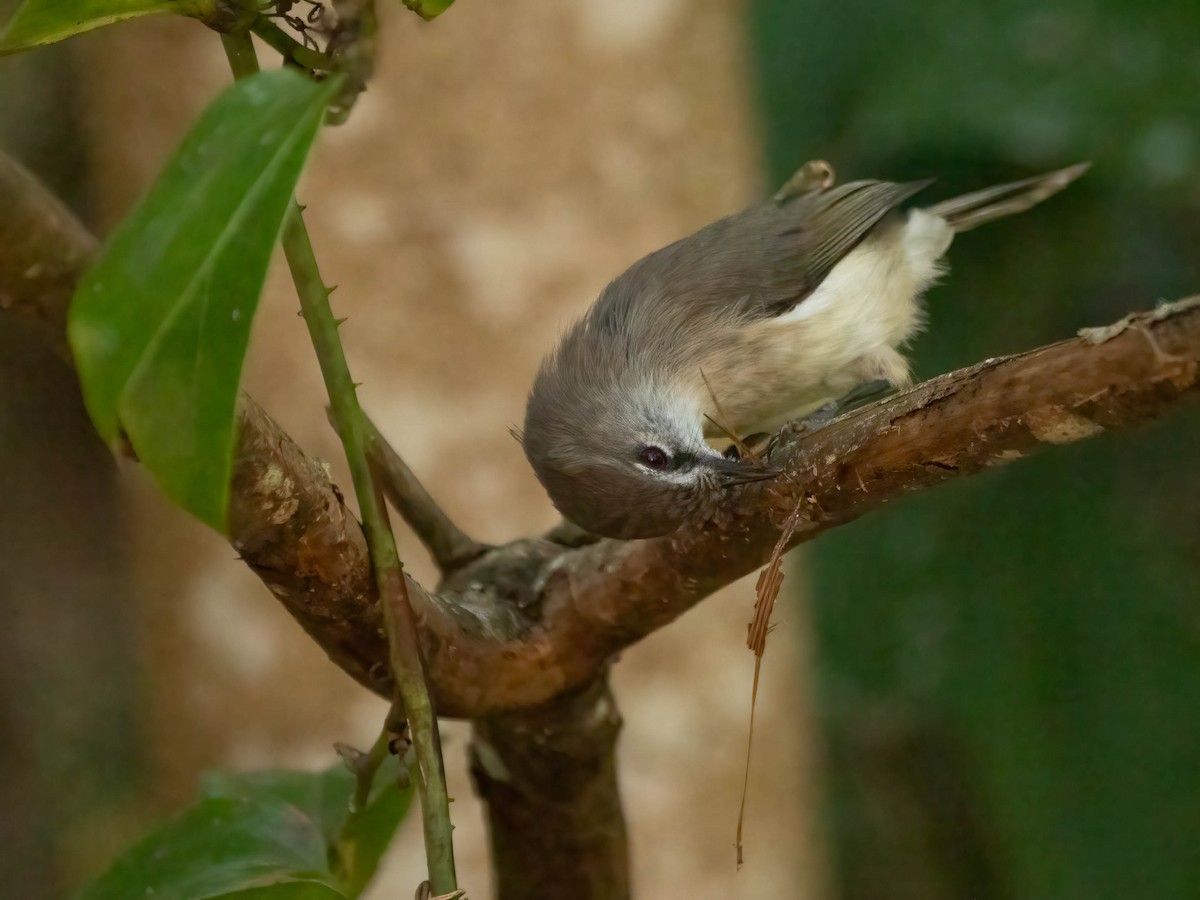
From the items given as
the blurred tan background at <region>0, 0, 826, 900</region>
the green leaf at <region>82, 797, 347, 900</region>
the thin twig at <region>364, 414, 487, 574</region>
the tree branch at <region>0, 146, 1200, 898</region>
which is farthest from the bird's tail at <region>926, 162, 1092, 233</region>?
the green leaf at <region>82, 797, 347, 900</region>

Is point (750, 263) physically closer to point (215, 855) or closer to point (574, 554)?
point (574, 554)

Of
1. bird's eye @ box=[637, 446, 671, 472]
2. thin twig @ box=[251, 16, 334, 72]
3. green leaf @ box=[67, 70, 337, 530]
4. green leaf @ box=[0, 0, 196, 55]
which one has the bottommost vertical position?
green leaf @ box=[67, 70, 337, 530]

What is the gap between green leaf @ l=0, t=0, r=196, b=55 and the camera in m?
0.98

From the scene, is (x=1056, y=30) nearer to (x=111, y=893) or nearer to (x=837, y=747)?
(x=837, y=747)

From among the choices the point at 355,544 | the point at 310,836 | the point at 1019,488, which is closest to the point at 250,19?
the point at 355,544

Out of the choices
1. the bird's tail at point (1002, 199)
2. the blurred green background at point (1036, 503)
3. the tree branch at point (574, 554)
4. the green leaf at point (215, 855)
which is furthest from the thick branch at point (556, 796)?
the bird's tail at point (1002, 199)

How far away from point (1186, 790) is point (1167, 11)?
5.78 ft

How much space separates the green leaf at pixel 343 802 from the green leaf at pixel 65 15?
89 cm

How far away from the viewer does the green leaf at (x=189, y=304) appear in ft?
2.52

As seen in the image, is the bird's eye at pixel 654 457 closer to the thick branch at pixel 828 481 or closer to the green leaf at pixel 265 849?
the thick branch at pixel 828 481

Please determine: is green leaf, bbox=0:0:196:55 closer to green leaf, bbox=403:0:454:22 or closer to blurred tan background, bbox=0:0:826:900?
green leaf, bbox=403:0:454:22

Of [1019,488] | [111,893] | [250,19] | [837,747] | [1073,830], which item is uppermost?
[1019,488]

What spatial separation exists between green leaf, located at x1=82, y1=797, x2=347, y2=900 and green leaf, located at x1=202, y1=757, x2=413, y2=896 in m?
0.04

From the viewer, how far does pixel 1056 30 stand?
267cm
